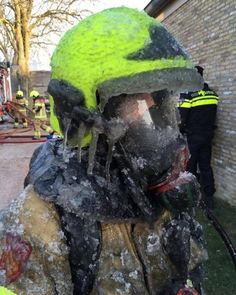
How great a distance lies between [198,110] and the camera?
679cm

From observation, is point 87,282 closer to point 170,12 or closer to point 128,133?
point 128,133

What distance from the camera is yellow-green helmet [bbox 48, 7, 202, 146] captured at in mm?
1238

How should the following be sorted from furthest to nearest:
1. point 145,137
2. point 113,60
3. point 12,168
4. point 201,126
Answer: point 12,168 → point 201,126 → point 145,137 → point 113,60

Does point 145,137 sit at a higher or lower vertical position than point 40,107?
higher

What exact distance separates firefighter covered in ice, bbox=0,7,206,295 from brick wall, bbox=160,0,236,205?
578 cm

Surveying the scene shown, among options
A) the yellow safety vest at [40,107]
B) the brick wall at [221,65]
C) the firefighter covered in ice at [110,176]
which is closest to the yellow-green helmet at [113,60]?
the firefighter covered in ice at [110,176]

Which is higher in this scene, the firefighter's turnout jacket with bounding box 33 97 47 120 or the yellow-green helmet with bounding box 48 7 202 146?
the yellow-green helmet with bounding box 48 7 202 146

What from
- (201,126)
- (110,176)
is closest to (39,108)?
(201,126)

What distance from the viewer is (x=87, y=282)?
1.29 metres

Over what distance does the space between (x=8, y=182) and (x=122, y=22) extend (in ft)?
20.3

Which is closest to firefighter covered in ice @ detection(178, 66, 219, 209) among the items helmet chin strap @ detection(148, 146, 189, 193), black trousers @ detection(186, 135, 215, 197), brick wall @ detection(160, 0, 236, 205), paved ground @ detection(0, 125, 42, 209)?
black trousers @ detection(186, 135, 215, 197)

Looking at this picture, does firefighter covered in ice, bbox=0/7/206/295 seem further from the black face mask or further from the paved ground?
the paved ground

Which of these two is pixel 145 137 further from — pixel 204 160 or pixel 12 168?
pixel 12 168

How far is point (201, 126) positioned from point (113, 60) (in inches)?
232
